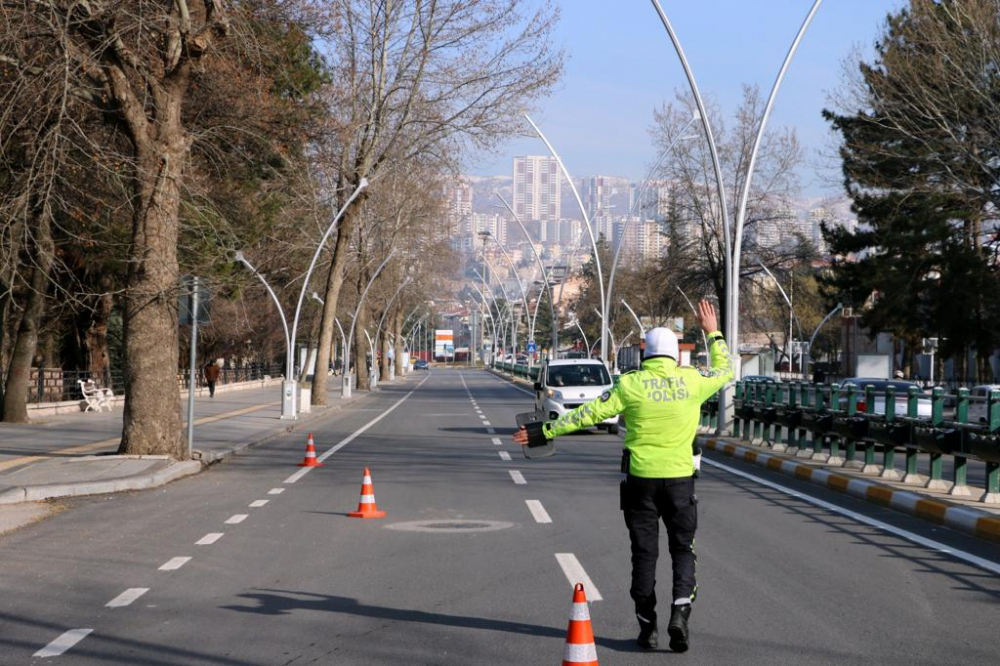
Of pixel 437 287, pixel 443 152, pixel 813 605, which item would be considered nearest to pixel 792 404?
pixel 813 605

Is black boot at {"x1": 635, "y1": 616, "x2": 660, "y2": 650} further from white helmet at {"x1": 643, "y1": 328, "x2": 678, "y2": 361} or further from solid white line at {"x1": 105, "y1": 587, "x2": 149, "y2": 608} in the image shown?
solid white line at {"x1": 105, "y1": 587, "x2": 149, "y2": 608}

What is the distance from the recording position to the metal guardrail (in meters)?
13.9

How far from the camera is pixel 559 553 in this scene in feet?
34.3

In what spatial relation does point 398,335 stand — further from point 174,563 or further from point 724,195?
point 174,563

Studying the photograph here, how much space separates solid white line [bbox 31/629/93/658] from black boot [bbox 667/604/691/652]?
343 centimetres

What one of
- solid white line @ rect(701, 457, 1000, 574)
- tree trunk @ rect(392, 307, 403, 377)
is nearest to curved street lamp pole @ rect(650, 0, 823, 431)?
solid white line @ rect(701, 457, 1000, 574)

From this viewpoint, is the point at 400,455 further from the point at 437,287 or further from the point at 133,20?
the point at 437,287

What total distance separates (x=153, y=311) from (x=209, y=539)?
7.85 metres

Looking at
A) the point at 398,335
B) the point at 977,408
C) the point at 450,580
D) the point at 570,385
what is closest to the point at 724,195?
the point at 570,385

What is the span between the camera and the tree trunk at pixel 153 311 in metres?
18.4

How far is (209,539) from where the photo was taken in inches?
449

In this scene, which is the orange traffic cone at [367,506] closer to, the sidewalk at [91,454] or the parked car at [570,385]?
the sidewalk at [91,454]

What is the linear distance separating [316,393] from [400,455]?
2258cm

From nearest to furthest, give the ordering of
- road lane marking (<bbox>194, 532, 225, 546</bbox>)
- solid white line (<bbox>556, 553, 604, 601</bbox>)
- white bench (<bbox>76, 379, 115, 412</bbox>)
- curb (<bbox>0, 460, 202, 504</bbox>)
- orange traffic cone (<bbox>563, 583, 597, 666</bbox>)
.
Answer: orange traffic cone (<bbox>563, 583, 597, 666</bbox>)
solid white line (<bbox>556, 553, 604, 601</bbox>)
road lane marking (<bbox>194, 532, 225, 546</bbox>)
curb (<bbox>0, 460, 202, 504</bbox>)
white bench (<bbox>76, 379, 115, 412</bbox>)
